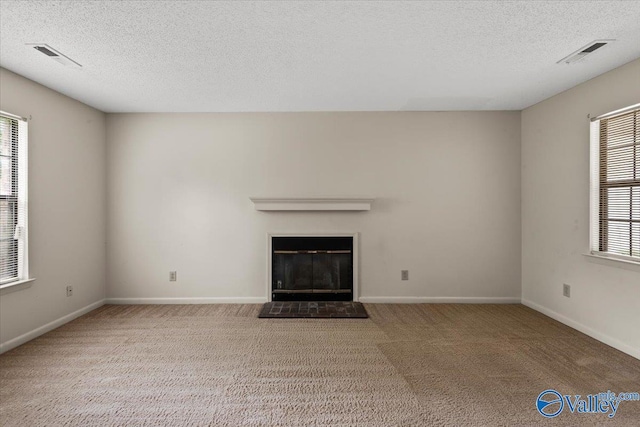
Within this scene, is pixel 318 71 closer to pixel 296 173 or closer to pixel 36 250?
pixel 296 173

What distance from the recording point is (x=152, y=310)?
414cm

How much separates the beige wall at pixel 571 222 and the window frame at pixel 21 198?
522 cm

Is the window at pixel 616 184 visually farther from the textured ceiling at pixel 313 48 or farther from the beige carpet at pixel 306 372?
the beige carpet at pixel 306 372

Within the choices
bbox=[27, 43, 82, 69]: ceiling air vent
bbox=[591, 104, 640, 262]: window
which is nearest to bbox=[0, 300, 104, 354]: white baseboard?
bbox=[27, 43, 82, 69]: ceiling air vent

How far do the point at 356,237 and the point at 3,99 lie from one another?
3.70 metres

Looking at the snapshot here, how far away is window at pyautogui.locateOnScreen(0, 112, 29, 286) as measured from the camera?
119 inches

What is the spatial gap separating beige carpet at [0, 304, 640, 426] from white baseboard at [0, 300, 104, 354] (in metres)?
0.08

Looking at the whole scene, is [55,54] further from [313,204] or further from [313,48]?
[313,204]

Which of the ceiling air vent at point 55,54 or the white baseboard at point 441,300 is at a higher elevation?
the ceiling air vent at point 55,54

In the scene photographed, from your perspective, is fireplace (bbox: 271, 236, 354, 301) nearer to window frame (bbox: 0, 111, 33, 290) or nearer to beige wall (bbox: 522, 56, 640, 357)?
beige wall (bbox: 522, 56, 640, 357)

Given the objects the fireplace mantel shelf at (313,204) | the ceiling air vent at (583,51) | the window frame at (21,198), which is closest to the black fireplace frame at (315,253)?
the fireplace mantel shelf at (313,204)

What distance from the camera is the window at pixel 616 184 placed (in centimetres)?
294

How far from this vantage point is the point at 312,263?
176 inches

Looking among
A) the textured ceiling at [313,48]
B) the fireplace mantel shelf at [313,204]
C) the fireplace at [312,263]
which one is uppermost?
the textured ceiling at [313,48]
